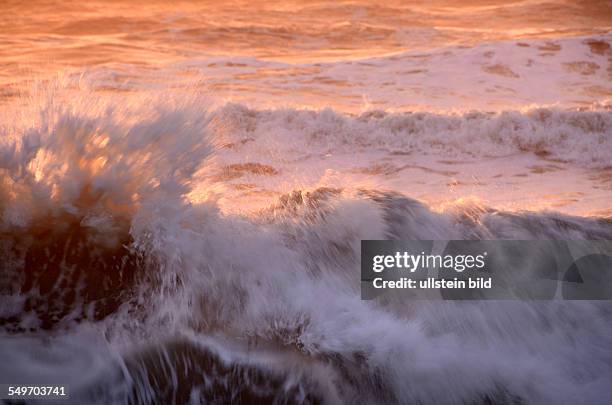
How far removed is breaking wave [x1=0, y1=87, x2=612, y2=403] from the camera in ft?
7.43

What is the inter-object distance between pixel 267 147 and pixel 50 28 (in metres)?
9.51

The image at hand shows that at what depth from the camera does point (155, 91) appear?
2811 millimetres

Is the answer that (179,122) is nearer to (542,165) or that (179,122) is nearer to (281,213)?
(281,213)

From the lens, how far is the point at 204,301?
94.6 inches

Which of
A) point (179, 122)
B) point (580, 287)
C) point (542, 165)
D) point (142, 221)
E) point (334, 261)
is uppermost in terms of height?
point (179, 122)

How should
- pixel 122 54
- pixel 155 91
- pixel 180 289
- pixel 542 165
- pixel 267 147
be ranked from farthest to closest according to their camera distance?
pixel 122 54 < pixel 267 147 < pixel 542 165 < pixel 155 91 < pixel 180 289

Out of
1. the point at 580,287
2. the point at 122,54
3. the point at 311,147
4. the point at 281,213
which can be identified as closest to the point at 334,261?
the point at 281,213

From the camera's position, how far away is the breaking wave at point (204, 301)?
7.43 feet

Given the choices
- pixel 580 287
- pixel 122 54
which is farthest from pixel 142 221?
pixel 122 54

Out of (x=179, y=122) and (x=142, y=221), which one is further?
(x=179, y=122)

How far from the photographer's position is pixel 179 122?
2.65 m

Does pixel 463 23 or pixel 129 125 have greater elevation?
pixel 129 125

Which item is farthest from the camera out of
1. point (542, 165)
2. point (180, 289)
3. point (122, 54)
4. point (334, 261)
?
point (122, 54)

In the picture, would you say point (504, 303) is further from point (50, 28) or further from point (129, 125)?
point (50, 28)
